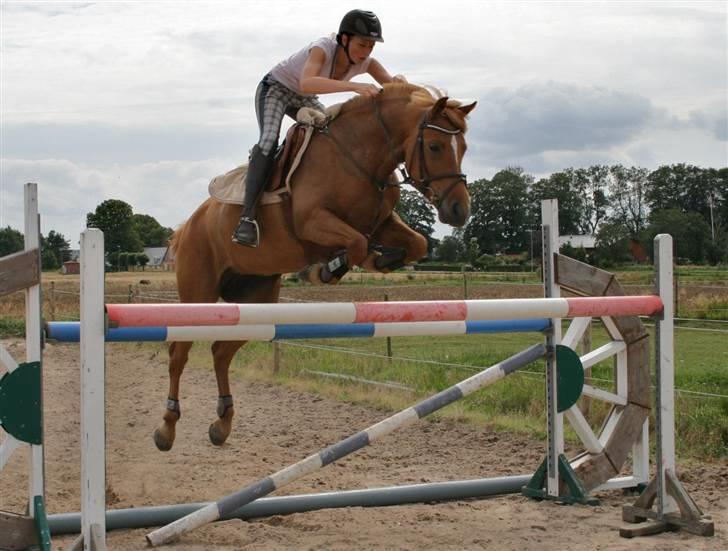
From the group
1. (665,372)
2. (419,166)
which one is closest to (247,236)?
(419,166)

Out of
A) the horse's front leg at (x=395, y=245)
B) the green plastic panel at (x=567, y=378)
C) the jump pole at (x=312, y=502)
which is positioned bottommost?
the jump pole at (x=312, y=502)

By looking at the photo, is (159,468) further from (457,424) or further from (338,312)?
(338,312)

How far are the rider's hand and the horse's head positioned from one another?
35cm

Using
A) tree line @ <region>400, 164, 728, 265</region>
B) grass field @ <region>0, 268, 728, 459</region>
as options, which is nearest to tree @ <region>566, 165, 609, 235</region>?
tree line @ <region>400, 164, 728, 265</region>

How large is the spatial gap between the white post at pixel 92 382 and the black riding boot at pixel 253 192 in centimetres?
160

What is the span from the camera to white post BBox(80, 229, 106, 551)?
10.1ft

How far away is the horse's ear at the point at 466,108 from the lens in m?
4.31

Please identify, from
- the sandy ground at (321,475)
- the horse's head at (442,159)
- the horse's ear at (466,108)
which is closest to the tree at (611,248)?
the sandy ground at (321,475)

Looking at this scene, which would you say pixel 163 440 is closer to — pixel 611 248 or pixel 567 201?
pixel 611 248

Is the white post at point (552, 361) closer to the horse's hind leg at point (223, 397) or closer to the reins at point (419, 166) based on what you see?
the reins at point (419, 166)

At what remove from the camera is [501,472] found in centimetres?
570

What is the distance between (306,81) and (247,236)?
2.80 feet

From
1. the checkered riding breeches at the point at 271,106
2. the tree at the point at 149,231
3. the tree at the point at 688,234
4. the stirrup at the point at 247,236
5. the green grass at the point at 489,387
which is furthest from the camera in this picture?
the tree at the point at 149,231

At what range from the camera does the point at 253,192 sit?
4754mm
